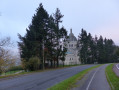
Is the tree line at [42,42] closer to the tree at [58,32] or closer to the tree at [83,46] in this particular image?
the tree at [58,32]

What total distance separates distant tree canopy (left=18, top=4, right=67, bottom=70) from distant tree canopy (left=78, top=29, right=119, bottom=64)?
29.3m

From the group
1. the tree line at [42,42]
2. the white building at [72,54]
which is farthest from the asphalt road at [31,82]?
the white building at [72,54]

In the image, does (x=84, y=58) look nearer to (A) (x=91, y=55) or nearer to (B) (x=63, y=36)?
(A) (x=91, y=55)

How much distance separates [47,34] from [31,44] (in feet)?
22.2

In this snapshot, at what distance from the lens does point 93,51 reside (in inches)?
3157

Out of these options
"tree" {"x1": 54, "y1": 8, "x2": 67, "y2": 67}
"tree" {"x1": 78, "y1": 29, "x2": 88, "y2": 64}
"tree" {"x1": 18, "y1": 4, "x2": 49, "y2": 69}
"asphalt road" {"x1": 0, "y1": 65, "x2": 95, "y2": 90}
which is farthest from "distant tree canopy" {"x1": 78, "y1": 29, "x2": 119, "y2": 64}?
"asphalt road" {"x1": 0, "y1": 65, "x2": 95, "y2": 90}

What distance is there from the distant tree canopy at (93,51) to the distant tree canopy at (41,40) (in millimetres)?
29339

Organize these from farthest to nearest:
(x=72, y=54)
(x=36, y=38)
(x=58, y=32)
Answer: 1. (x=72, y=54)
2. (x=58, y=32)
3. (x=36, y=38)

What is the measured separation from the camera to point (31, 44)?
117ft

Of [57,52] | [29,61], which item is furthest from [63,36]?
[29,61]

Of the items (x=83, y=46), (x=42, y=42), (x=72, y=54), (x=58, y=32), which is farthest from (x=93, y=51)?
(x=42, y=42)

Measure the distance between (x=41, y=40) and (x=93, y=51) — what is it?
156 feet

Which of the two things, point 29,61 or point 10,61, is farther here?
point 29,61

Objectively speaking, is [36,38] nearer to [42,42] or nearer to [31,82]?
[42,42]
